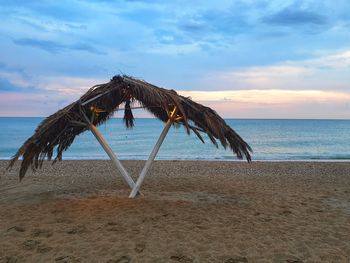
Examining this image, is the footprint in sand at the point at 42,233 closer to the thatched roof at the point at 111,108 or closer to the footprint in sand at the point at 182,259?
the thatched roof at the point at 111,108

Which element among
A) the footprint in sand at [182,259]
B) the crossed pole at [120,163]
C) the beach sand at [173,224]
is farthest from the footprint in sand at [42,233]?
the crossed pole at [120,163]

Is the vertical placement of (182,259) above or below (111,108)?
below

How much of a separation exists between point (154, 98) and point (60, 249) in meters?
3.18

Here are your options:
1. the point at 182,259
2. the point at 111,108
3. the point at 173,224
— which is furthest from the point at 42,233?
the point at 111,108

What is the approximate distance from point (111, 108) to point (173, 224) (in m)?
3.19

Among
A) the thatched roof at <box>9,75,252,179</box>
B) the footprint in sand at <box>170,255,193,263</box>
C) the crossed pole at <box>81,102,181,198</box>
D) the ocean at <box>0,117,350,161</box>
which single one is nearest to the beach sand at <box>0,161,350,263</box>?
the footprint in sand at <box>170,255,193,263</box>

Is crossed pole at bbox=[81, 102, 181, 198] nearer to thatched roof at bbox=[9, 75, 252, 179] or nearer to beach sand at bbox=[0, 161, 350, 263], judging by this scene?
thatched roof at bbox=[9, 75, 252, 179]

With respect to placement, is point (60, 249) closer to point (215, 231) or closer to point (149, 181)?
point (215, 231)

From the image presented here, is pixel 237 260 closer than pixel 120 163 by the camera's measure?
Yes

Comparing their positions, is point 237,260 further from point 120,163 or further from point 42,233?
point 120,163

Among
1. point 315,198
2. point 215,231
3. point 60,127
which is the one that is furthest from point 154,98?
point 315,198

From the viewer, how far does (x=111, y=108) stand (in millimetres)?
8125

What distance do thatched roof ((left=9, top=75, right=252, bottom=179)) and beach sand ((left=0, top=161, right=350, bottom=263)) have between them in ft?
3.77

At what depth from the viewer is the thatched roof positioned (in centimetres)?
703
